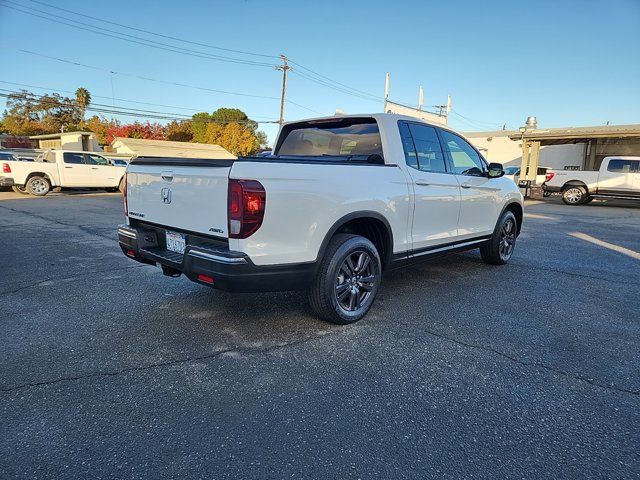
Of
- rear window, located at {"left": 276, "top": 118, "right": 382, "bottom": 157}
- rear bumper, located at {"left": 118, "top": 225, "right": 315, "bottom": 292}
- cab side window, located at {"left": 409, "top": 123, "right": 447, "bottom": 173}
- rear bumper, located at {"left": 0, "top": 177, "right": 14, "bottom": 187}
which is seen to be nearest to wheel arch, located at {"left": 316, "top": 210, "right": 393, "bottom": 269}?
rear bumper, located at {"left": 118, "top": 225, "right": 315, "bottom": 292}

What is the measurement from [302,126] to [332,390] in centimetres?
330

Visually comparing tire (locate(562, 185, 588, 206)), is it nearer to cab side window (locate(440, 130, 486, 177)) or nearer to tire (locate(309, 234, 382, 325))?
cab side window (locate(440, 130, 486, 177))

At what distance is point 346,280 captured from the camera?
12.5ft

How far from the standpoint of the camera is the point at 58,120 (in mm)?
73125

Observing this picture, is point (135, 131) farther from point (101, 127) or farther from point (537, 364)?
point (537, 364)

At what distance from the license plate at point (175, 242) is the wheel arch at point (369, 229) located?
113 centimetres

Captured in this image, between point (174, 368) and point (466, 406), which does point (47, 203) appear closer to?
point (174, 368)

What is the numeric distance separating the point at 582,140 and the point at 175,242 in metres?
26.0

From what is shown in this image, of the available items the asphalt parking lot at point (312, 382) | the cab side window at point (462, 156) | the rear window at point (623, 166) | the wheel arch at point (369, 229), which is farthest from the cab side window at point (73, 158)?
the rear window at point (623, 166)

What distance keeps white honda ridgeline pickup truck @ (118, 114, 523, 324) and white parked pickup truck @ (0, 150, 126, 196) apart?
13839 millimetres

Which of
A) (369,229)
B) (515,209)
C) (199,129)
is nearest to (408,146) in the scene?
(369,229)

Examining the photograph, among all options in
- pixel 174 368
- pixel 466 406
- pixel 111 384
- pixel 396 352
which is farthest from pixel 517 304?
pixel 111 384

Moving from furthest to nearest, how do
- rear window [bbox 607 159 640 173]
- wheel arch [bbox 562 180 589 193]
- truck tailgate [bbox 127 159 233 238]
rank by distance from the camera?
wheel arch [bbox 562 180 589 193], rear window [bbox 607 159 640 173], truck tailgate [bbox 127 159 233 238]

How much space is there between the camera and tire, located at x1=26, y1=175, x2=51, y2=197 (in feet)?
53.5
